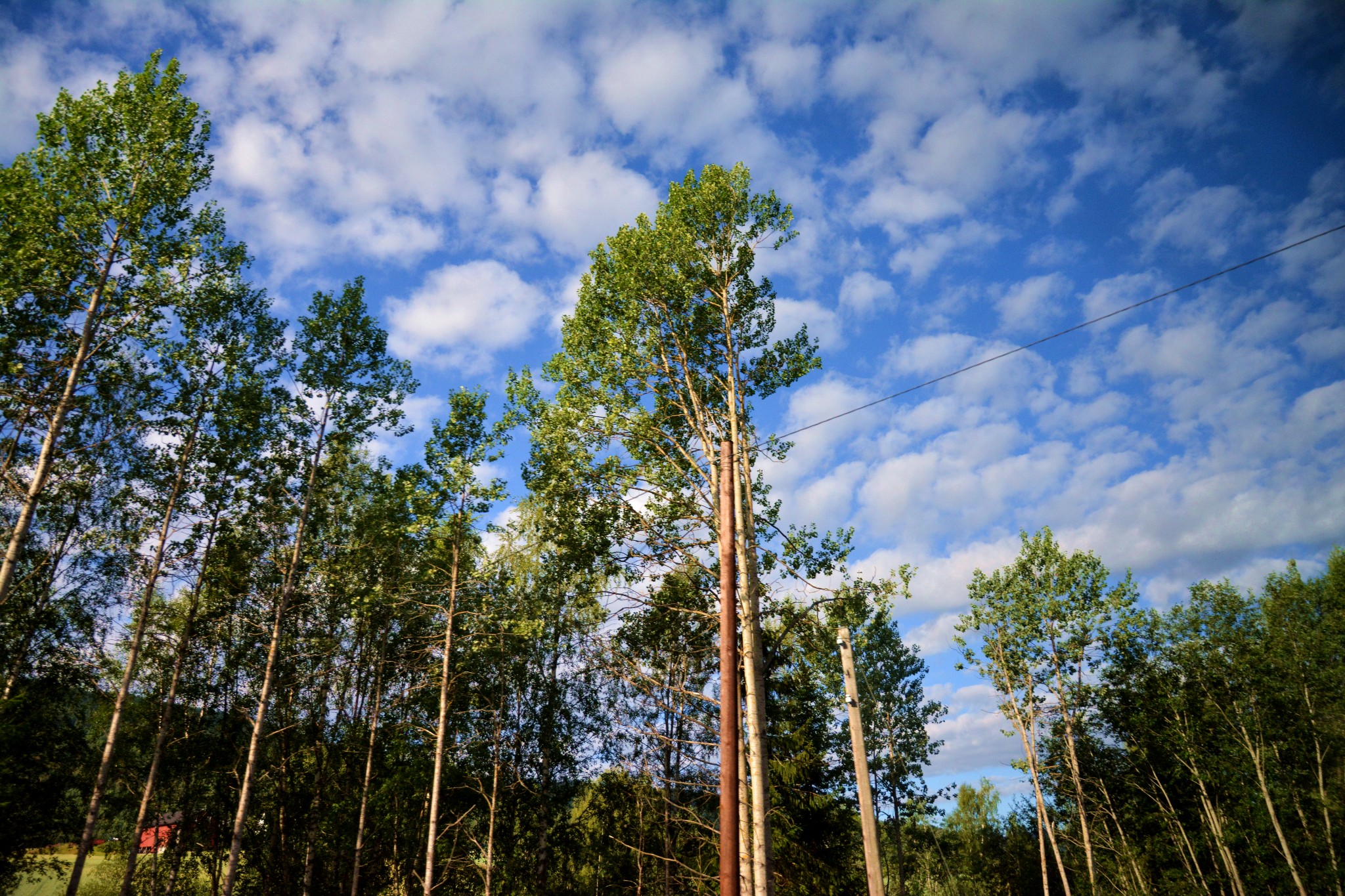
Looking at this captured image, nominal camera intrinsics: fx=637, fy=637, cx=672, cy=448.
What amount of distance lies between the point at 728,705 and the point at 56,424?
13.7 metres

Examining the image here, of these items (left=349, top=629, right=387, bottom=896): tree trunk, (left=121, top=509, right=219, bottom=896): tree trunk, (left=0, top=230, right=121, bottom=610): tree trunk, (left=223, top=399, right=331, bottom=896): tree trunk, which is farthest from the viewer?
(left=349, top=629, right=387, bottom=896): tree trunk

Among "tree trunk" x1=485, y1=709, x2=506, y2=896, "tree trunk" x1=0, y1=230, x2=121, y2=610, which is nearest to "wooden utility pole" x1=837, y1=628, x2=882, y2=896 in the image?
"tree trunk" x1=485, y1=709, x2=506, y2=896

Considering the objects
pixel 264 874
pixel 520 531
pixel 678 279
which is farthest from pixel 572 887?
pixel 678 279

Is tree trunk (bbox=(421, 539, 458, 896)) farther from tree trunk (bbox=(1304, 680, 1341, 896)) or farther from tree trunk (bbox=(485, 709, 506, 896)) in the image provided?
tree trunk (bbox=(1304, 680, 1341, 896))

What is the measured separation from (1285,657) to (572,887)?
3303cm

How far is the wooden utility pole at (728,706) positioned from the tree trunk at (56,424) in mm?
11579

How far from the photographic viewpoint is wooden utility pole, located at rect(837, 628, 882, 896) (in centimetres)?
997

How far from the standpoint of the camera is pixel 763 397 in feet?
45.3

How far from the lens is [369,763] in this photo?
2172 centimetres

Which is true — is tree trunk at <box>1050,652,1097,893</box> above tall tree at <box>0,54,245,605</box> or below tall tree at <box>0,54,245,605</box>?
below

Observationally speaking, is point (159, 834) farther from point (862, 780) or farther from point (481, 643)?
point (862, 780)

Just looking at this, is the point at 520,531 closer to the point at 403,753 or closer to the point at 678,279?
the point at 403,753

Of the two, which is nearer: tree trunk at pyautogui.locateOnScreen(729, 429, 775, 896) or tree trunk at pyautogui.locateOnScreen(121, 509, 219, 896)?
tree trunk at pyautogui.locateOnScreen(729, 429, 775, 896)

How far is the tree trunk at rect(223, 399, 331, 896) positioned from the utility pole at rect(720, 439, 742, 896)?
12.3 meters
